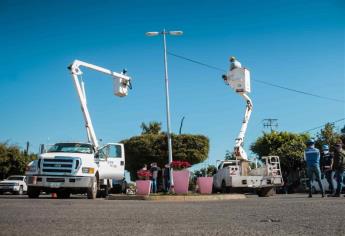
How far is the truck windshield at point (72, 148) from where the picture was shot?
17.1 metres

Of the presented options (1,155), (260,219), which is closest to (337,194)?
(260,219)

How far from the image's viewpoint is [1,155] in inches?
2016

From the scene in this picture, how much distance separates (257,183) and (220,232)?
1418 centimetres

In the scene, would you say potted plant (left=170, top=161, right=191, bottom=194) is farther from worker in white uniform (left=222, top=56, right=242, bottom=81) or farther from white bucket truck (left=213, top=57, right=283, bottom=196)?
worker in white uniform (left=222, top=56, right=242, bottom=81)

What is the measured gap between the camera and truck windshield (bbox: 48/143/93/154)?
17062 mm

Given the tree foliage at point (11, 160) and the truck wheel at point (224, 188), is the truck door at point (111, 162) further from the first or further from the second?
the tree foliage at point (11, 160)

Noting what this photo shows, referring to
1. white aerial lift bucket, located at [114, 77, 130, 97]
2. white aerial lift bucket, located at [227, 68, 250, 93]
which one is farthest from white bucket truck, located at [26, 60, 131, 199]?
white aerial lift bucket, located at [227, 68, 250, 93]

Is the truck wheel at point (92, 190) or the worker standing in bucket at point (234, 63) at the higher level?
the worker standing in bucket at point (234, 63)

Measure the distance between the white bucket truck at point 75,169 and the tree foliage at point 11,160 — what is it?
36383 millimetres

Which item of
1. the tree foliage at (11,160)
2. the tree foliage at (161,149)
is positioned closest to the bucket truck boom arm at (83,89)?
the tree foliage at (161,149)

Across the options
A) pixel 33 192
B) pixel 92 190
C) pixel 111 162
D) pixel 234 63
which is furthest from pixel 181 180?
pixel 234 63

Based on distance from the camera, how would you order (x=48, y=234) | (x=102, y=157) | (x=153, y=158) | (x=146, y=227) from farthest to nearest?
(x=153, y=158) → (x=102, y=157) → (x=146, y=227) → (x=48, y=234)

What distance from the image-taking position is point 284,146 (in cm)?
4175

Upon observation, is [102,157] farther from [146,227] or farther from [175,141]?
[175,141]
